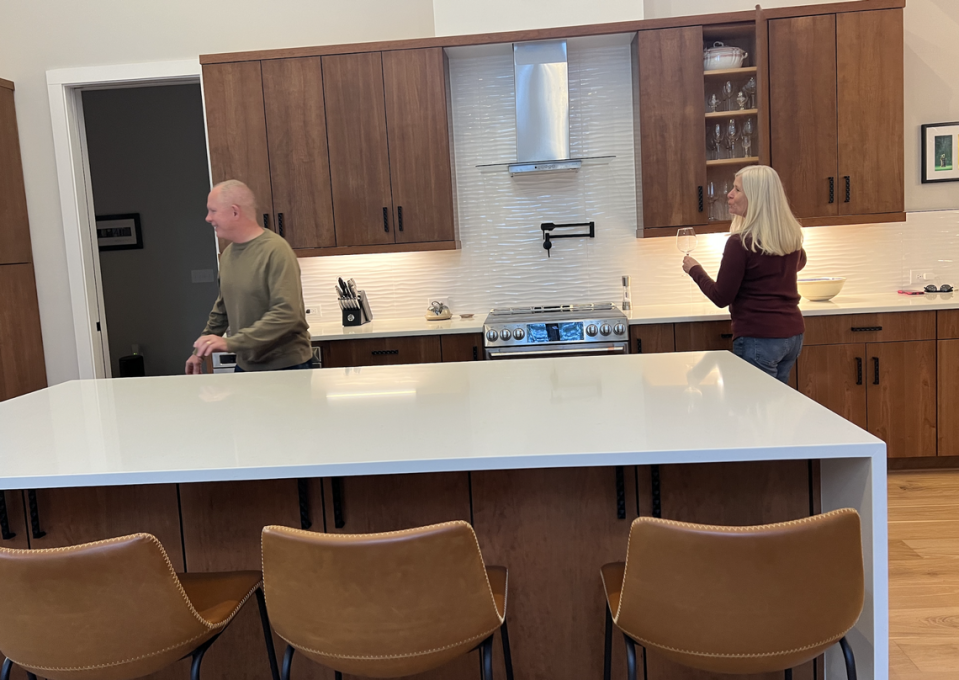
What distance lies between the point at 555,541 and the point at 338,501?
57 centimetres

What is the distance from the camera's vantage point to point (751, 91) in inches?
169

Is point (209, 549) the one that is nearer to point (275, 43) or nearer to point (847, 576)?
point (847, 576)

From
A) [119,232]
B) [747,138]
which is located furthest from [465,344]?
[119,232]

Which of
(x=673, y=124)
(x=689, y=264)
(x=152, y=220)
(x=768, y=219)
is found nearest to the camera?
(x=768, y=219)

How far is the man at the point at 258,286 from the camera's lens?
3.17 meters

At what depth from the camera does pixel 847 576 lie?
1.37 metres

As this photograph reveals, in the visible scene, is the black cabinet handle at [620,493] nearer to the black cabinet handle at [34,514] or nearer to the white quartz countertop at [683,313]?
the black cabinet handle at [34,514]

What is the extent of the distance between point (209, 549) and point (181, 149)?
5.02 metres

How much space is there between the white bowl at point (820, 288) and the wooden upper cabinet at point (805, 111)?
0.36m

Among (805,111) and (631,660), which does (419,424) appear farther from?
(805,111)

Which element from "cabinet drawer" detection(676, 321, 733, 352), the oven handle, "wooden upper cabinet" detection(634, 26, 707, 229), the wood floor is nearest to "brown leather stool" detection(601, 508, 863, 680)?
the wood floor

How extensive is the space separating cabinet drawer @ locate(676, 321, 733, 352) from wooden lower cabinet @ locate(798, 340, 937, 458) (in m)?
0.40

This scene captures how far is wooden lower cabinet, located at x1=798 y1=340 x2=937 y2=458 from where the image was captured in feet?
13.1

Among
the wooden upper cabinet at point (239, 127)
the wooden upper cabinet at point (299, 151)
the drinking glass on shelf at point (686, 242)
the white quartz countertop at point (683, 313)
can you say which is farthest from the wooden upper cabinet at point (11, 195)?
the drinking glass on shelf at point (686, 242)
